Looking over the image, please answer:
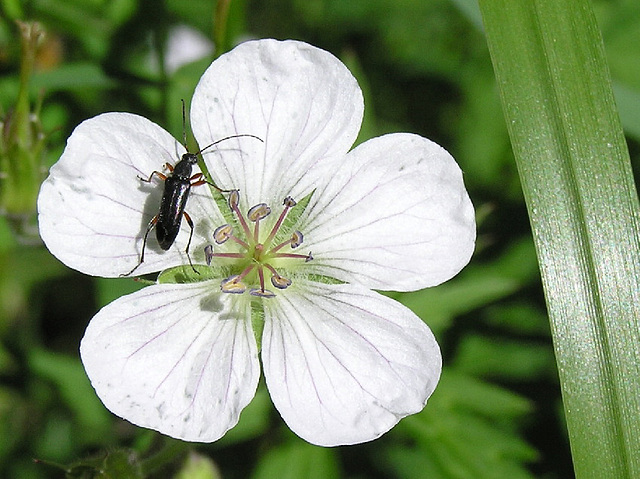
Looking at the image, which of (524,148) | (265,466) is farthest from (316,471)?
(524,148)

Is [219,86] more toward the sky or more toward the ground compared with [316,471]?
more toward the sky

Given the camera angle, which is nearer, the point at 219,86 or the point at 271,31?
the point at 219,86

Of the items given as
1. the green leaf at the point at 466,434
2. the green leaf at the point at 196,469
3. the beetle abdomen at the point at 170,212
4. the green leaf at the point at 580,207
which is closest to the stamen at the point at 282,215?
the beetle abdomen at the point at 170,212

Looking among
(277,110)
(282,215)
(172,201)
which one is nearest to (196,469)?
(282,215)

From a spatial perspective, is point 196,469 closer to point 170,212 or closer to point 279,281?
point 279,281

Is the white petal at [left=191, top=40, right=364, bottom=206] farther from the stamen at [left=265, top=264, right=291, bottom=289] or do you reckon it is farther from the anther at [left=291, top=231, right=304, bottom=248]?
the stamen at [left=265, top=264, right=291, bottom=289]

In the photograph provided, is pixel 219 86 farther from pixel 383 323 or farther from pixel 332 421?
pixel 332 421
